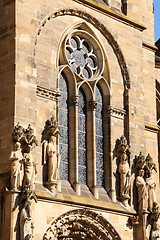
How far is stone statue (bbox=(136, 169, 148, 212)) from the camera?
2333 centimetres

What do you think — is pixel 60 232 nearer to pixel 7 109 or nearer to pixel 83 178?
pixel 83 178

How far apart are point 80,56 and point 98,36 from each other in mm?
994

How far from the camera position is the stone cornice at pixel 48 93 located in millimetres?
21688

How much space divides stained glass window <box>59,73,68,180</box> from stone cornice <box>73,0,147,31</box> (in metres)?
2.58

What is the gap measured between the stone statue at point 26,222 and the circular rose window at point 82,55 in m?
5.18

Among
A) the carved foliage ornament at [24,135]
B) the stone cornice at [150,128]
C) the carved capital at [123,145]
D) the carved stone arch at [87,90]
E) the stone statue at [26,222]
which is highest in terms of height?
the carved stone arch at [87,90]

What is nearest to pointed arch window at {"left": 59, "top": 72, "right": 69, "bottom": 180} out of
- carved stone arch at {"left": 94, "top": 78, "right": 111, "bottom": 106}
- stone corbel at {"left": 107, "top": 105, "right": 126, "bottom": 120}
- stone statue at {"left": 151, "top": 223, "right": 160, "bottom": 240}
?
carved stone arch at {"left": 94, "top": 78, "right": 111, "bottom": 106}

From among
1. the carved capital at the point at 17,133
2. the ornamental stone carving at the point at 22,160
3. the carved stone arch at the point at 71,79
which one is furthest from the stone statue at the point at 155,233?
the carved capital at the point at 17,133

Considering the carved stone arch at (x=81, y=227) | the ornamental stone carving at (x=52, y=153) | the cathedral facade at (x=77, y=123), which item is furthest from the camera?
the ornamental stone carving at (x=52, y=153)

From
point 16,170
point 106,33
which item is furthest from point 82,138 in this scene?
point 106,33

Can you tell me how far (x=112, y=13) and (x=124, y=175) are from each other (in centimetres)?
535

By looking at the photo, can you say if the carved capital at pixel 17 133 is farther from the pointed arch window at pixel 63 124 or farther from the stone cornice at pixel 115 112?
the stone cornice at pixel 115 112

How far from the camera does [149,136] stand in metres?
25.5

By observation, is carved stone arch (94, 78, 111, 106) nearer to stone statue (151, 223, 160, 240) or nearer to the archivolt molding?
the archivolt molding
